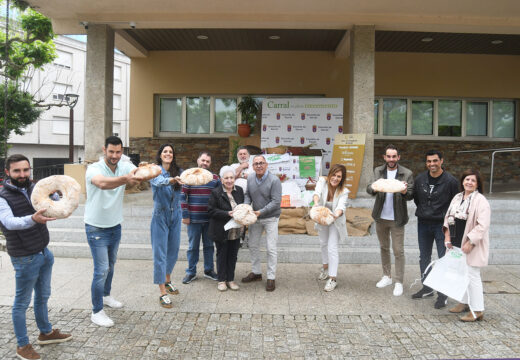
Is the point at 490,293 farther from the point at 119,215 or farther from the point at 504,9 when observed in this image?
the point at 504,9

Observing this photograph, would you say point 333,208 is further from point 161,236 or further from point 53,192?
point 53,192

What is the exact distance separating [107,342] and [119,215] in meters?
1.21

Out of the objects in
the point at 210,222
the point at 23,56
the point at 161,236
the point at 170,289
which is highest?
the point at 23,56

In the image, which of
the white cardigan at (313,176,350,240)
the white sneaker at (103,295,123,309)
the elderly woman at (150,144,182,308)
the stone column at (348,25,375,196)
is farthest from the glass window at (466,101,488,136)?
the white sneaker at (103,295,123,309)

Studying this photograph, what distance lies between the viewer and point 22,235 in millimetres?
3312

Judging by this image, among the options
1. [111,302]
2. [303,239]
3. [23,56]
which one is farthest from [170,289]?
[23,56]

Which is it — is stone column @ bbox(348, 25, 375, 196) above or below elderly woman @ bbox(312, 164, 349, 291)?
above

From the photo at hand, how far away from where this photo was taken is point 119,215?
4.13m

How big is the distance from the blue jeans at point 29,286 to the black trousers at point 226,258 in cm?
208

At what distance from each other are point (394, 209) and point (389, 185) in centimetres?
44

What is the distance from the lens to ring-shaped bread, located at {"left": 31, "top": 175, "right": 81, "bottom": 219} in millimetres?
3305

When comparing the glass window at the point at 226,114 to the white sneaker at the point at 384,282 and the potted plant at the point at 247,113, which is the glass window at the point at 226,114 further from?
the white sneaker at the point at 384,282

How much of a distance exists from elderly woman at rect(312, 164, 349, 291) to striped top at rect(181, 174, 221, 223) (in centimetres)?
141

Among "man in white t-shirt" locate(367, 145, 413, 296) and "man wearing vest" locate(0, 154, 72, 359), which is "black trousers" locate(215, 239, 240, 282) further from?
"man wearing vest" locate(0, 154, 72, 359)
